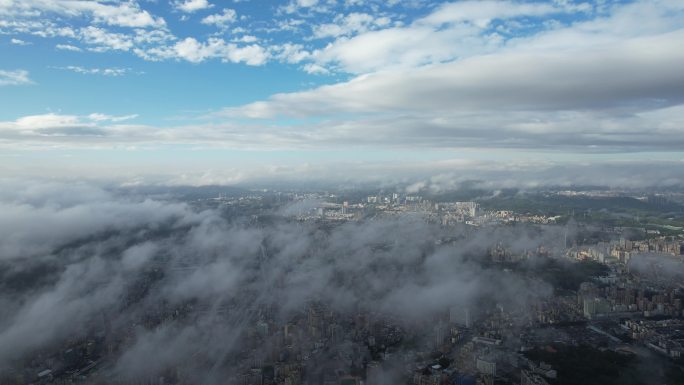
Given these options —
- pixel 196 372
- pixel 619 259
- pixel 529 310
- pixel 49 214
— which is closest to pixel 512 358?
pixel 529 310

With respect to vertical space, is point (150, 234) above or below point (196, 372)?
above

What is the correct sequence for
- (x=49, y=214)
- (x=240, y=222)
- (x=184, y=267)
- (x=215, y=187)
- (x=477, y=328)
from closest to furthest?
(x=477, y=328), (x=184, y=267), (x=49, y=214), (x=240, y=222), (x=215, y=187)

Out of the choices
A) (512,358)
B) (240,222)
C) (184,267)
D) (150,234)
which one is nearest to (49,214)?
(150,234)

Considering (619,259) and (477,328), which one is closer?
(477,328)

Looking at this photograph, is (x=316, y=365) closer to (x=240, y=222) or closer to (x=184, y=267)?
(x=184, y=267)

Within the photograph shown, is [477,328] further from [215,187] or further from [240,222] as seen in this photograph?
[215,187]

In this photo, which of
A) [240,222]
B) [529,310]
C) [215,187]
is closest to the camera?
[529,310]

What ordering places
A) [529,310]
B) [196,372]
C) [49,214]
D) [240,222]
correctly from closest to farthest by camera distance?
[196,372] → [529,310] → [49,214] → [240,222]

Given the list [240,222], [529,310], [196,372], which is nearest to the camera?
[196,372]

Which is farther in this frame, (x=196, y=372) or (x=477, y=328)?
(x=477, y=328)
